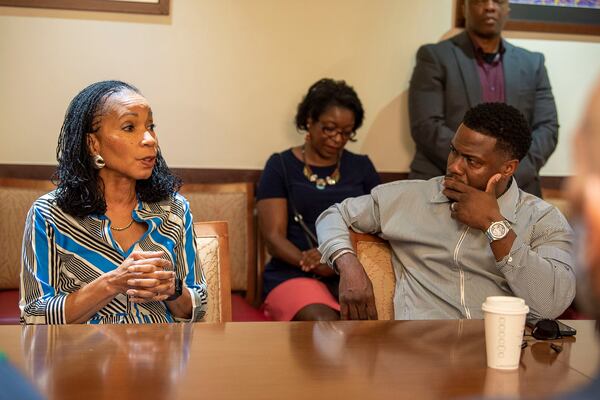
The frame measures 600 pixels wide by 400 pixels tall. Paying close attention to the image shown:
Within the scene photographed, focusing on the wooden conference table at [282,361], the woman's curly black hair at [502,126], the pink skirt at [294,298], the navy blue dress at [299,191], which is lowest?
the pink skirt at [294,298]

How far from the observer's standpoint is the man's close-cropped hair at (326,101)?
12.7 feet

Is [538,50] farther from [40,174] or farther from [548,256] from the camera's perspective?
[40,174]

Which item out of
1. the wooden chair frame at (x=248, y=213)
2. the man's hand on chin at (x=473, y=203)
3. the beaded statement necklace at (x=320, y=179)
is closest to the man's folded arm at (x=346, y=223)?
the man's hand on chin at (x=473, y=203)

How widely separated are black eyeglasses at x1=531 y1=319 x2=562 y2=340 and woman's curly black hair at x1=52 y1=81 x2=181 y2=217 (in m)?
1.16

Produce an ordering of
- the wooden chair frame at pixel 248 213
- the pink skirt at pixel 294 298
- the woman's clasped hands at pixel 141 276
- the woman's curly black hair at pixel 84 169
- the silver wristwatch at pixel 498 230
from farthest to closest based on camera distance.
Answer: the wooden chair frame at pixel 248 213 → the pink skirt at pixel 294 298 → the silver wristwatch at pixel 498 230 → the woman's curly black hair at pixel 84 169 → the woman's clasped hands at pixel 141 276

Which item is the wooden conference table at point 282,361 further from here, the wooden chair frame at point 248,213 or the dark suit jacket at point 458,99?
the dark suit jacket at point 458,99

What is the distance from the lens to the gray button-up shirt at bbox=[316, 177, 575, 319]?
248cm

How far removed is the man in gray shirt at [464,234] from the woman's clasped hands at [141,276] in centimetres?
67

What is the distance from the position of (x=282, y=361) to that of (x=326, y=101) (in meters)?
2.25

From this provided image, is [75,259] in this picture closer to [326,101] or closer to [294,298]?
[294,298]

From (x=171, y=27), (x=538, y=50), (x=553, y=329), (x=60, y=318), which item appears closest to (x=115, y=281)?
(x=60, y=318)

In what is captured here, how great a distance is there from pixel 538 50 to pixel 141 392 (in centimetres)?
357

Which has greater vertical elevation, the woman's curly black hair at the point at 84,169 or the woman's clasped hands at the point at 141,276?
the woman's curly black hair at the point at 84,169

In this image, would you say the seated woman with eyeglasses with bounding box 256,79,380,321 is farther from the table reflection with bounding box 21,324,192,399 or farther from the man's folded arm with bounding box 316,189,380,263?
the table reflection with bounding box 21,324,192,399
